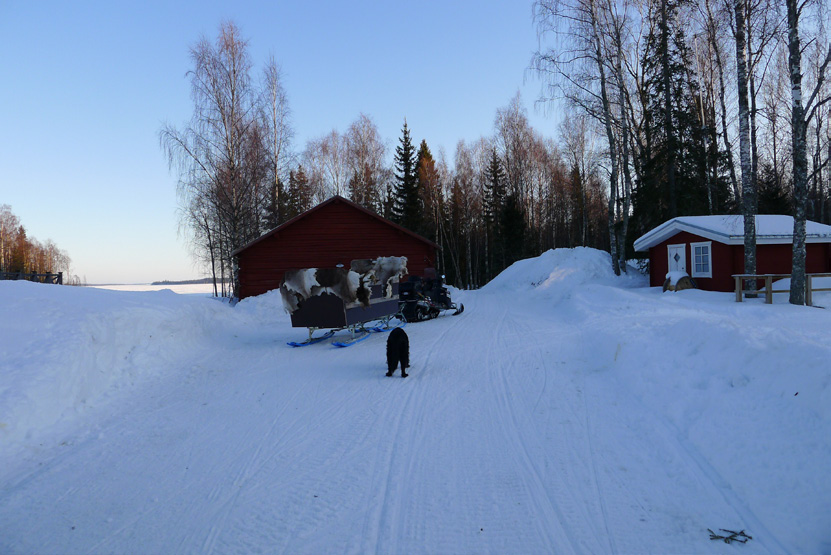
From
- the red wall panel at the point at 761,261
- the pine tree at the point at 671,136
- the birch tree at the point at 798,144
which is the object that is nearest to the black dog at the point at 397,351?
the birch tree at the point at 798,144

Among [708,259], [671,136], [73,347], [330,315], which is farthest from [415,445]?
[671,136]

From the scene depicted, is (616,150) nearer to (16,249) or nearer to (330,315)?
(330,315)

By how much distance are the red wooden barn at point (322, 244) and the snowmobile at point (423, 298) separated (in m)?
4.28

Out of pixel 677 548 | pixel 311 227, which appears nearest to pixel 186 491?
pixel 677 548

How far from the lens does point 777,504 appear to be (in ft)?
10.8

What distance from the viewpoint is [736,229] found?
16.3m

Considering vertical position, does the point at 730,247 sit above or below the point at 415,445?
above

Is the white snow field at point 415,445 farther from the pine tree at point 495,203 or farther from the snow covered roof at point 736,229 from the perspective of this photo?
the pine tree at point 495,203

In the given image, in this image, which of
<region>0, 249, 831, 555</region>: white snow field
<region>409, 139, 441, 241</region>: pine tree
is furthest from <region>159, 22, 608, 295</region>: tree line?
<region>0, 249, 831, 555</region>: white snow field

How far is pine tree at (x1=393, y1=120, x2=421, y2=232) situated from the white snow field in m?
27.8

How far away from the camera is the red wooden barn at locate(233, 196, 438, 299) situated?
20266mm

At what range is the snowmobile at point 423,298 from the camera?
15.4m

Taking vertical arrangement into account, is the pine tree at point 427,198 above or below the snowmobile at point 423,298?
above

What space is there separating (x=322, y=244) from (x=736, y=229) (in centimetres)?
1670
